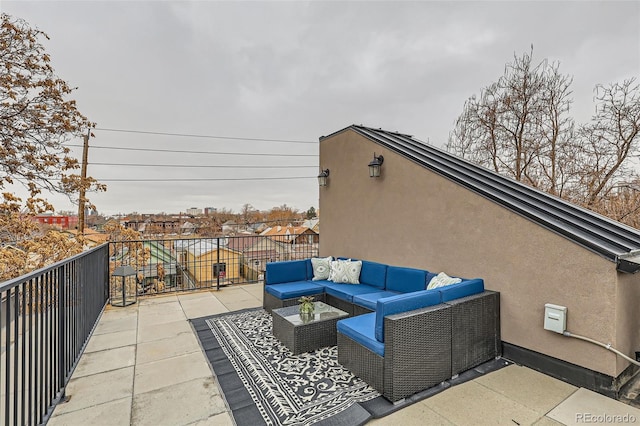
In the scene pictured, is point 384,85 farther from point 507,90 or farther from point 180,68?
point 180,68

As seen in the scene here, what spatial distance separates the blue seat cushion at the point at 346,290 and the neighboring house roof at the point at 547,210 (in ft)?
6.54

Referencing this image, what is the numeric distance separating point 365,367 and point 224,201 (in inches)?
586

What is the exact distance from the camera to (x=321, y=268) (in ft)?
16.7

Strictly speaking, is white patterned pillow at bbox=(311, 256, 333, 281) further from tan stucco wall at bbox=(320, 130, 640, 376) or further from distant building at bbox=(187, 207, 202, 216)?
distant building at bbox=(187, 207, 202, 216)

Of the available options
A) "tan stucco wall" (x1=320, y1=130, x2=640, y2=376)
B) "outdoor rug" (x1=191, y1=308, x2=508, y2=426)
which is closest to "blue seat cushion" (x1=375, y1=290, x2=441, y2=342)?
"outdoor rug" (x1=191, y1=308, x2=508, y2=426)

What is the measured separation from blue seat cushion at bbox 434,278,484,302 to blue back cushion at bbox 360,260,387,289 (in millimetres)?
1474

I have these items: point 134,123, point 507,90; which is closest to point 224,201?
point 134,123

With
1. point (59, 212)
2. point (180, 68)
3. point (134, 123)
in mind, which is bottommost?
point (59, 212)

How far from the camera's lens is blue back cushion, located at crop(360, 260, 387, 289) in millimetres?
4514

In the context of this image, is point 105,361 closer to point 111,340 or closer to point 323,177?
point 111,340

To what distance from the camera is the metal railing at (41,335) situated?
154cm

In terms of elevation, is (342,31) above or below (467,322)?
above

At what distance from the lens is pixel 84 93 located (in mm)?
7465

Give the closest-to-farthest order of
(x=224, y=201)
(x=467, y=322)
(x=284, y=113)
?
(x=467, y=322) < (x=284, y=113) < (x=224, y=201)
